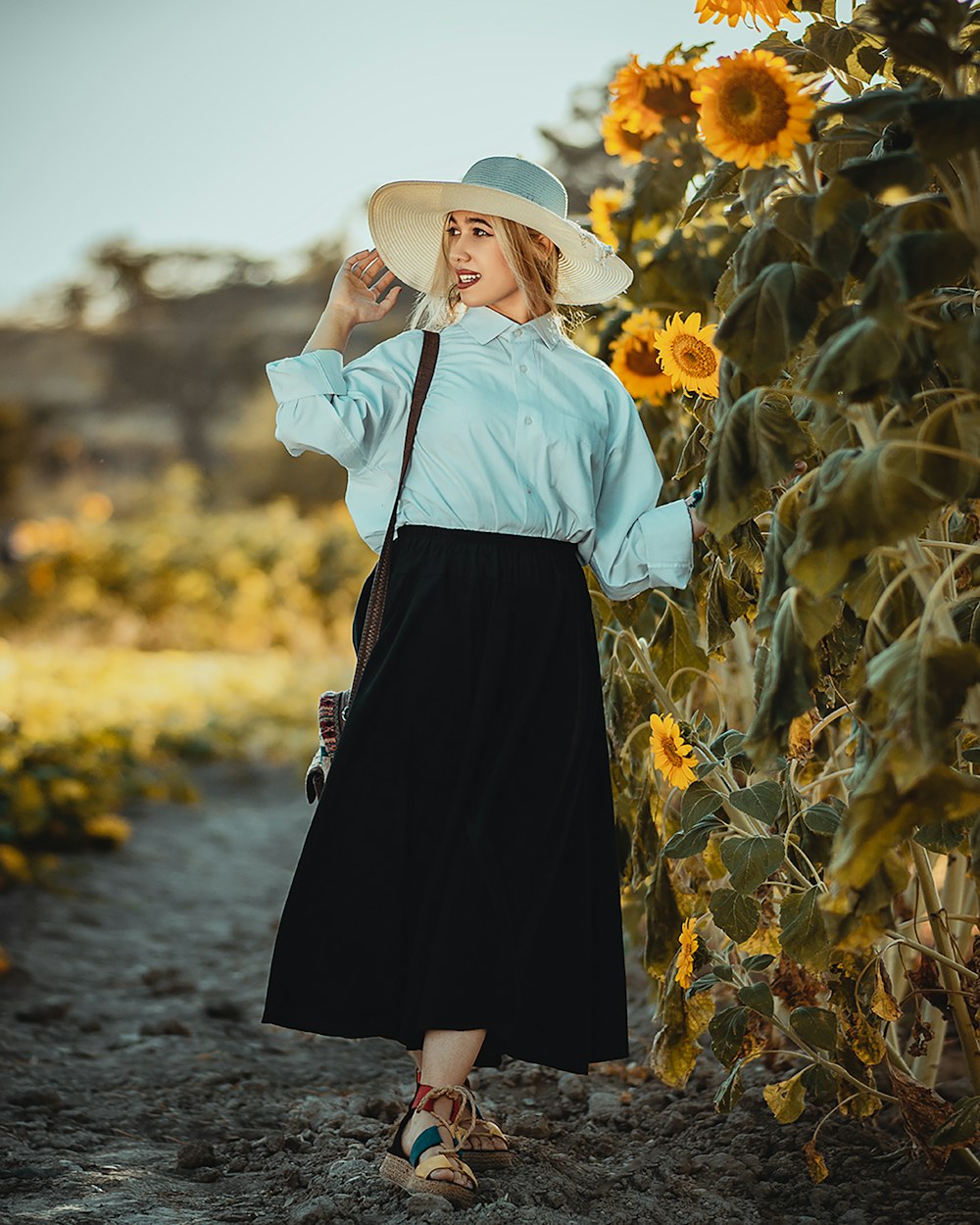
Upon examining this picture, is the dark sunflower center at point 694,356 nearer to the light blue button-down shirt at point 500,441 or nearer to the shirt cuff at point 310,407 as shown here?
the light blue button-down shirt at point 500,441

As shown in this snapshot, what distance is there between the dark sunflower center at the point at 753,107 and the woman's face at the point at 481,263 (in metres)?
0.66

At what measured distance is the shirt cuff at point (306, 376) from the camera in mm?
2039

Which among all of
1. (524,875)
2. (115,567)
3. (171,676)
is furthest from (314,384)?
(115,567)

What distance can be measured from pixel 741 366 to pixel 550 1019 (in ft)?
3.33

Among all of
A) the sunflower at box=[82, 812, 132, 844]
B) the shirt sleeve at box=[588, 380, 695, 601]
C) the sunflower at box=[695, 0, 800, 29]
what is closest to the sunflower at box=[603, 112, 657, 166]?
the shirt sleeve at box=[588, 380, 695, 601]

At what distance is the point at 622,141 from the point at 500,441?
2.25ft

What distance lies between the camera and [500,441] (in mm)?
2082

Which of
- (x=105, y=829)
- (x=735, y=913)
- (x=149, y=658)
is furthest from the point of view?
(x=149, y=658)

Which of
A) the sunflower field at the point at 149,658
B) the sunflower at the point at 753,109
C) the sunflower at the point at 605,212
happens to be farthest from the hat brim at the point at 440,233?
the sunflower field at the point at 149,658

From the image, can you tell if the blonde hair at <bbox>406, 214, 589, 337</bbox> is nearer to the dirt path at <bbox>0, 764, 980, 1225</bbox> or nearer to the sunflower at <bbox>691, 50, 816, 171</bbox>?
the sunflower at <bbox>691, 50, 816, 171</bbox>

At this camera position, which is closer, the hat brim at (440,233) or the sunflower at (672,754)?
the sunflower at (672,754)

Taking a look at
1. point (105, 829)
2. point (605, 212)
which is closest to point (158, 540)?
point (105, 829)

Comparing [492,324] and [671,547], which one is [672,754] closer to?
[671,547]

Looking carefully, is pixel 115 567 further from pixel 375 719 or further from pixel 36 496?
pixel 36 496
